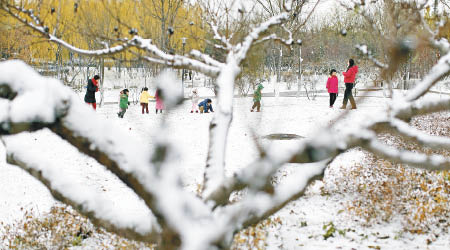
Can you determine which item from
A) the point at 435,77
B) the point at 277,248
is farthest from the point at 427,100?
the point at 277,248

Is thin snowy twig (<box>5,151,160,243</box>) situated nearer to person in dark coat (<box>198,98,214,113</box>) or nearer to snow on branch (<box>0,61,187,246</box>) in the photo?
snow on branch (<box>0,61,187,246</box>)

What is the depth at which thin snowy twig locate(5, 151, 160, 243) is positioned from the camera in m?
2.14

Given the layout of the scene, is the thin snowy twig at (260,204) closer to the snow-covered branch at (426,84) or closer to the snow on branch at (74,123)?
the snow on branch at (74,123)

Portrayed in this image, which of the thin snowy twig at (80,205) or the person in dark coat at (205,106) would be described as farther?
the person in dark coat at (205,106)

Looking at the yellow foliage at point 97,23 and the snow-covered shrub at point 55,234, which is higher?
the yellow foliage at point 97,23

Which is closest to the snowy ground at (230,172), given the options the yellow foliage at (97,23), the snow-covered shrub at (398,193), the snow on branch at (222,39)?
the snow-covered shrub at (398,193)

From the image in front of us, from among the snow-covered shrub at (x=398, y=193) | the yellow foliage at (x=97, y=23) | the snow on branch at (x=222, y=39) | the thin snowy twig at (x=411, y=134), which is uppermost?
the yellow foliage at (x=97, y=23)

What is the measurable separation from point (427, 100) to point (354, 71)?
9432 millimetres

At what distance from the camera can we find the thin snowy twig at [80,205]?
2141 mm

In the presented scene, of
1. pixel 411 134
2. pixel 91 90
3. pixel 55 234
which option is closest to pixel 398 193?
pixel 411 134

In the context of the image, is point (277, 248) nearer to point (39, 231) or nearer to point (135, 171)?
point (39, 231)

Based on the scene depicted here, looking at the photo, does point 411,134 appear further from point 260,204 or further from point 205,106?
point 205,106

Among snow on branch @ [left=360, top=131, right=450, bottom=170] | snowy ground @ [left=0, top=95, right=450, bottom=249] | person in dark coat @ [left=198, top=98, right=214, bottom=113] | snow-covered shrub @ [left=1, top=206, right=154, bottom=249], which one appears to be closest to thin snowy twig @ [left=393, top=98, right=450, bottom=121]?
snow on branch @ [left=360, top=131, right=450, bottom=170]

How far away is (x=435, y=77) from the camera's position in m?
2.12
